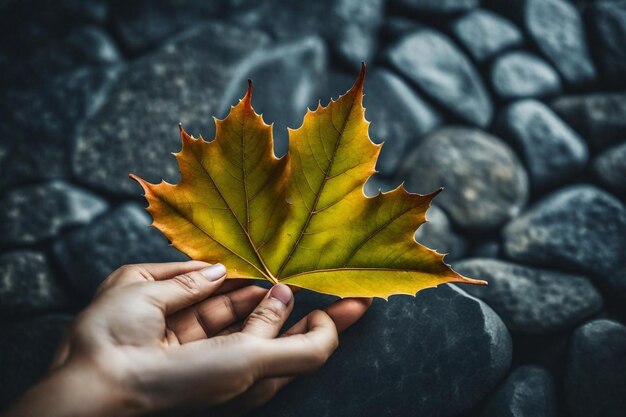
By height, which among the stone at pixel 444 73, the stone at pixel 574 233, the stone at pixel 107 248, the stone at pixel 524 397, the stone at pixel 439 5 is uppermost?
the stone at pixel 439 5

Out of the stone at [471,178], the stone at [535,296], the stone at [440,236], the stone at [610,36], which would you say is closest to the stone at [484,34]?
the stone at [610,36]

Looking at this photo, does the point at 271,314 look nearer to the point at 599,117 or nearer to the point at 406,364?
the point at 406,364

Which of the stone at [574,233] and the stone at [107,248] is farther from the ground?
the stone at [107,248]

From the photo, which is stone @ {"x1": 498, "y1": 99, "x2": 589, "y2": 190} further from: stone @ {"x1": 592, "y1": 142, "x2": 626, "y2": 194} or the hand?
the hand

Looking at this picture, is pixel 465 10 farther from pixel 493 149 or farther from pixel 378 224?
pixel 378 224

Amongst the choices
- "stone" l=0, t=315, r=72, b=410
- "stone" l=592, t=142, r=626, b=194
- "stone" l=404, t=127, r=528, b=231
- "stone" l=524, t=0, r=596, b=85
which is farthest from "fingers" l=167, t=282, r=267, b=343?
"stone" l=524, t=0, r=596, b=85

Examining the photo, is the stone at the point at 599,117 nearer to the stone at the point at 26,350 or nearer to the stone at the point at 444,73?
the stone at the point at 444,73

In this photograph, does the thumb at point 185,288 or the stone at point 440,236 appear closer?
the thumb at point 185,288
